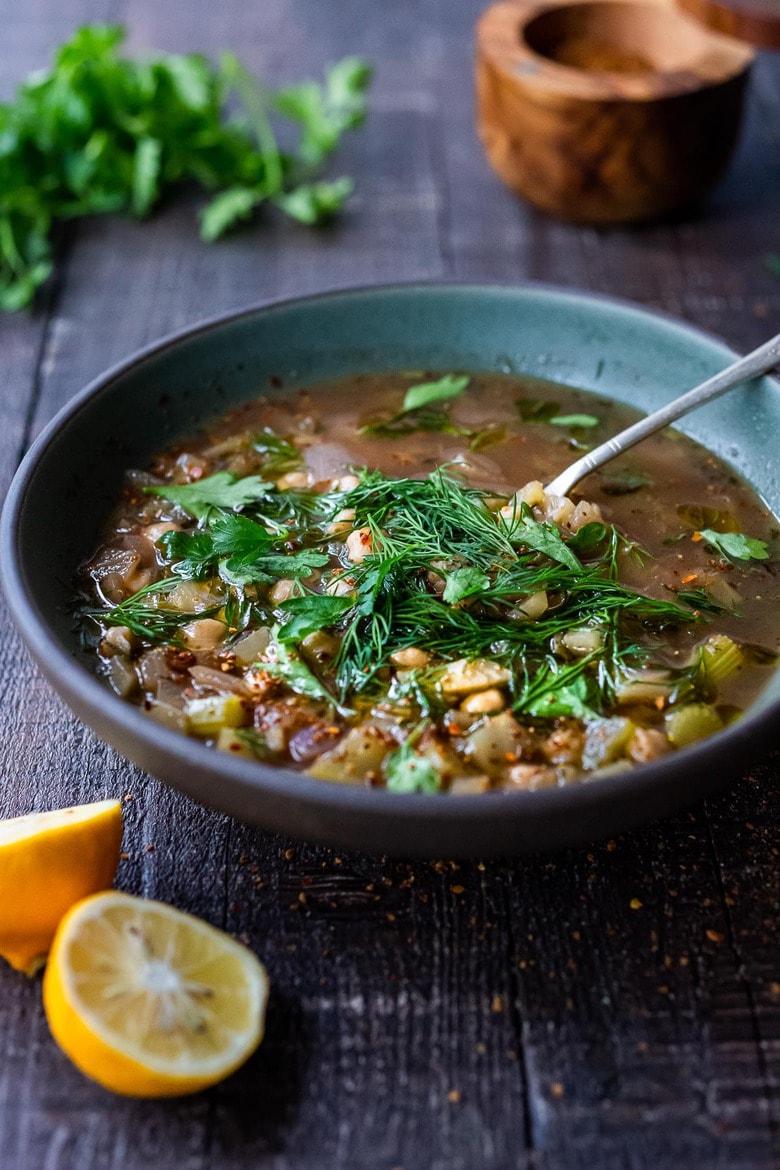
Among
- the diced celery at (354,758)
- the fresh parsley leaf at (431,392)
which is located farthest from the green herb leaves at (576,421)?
the diced celery at (354,758)

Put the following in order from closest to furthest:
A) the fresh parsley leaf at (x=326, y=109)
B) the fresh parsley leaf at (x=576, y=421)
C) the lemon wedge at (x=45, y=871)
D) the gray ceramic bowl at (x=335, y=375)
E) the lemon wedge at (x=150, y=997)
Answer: the lemon wedge at (x=150, y=997) < the gray ceramic bowl at (x=335, y=375) < the lemon wedge at (x=45, y=871) < the fresh parsley leaf at (x=576, y=421) < the fresh parsley leaf at (x=326, y=109)

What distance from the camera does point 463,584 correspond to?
9.18 feet

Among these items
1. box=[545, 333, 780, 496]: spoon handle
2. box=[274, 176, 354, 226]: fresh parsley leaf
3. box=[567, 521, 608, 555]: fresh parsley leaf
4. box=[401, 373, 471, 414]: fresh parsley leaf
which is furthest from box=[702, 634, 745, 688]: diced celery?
box=[274, 176, 354, 226]: fresh parsley leaf

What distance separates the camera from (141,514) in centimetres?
325

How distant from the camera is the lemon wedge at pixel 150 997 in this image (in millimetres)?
2100

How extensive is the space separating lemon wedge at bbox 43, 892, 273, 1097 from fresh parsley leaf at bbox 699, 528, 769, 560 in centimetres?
156

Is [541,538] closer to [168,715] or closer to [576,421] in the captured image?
[576,421]

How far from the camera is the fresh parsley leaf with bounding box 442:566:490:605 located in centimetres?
278

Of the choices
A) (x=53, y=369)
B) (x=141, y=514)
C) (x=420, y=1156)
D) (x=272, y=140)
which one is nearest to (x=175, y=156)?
(x=272, y=140)

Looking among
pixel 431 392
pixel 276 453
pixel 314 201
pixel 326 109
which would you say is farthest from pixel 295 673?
pixel 326 109

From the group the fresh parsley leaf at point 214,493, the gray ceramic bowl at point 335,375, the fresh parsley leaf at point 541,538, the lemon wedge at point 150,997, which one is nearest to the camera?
the lemon wedge at point 150,997

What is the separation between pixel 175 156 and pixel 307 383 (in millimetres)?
1942

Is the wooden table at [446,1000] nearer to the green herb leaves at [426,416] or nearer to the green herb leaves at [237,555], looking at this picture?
the green herb leaves at [237,555]

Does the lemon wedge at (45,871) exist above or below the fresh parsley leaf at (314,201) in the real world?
above
